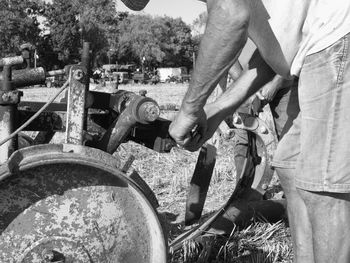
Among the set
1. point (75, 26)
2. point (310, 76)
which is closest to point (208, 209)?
point (310, 76)

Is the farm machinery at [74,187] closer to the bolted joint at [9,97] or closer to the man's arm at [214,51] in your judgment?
the bolted joint at [9,97]

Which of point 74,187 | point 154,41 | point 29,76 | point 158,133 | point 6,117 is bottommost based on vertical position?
point 154,41

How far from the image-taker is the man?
6.42 ft

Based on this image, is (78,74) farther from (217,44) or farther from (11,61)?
(217,44)

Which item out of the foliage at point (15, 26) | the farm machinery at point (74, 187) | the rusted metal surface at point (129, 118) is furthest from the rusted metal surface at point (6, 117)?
the foliage at point (15, 26)

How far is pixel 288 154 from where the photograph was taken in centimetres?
265

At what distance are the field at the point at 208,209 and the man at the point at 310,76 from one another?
2.45 feet

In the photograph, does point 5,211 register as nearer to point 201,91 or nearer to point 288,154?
point 201,91

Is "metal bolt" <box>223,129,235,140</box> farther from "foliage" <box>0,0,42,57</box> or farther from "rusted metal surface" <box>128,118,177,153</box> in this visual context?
"foliage" <box>0,0,42,57</box>

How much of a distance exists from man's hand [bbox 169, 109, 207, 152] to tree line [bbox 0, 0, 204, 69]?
154 ft

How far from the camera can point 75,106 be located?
2342mm

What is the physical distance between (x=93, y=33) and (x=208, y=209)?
64962 mm

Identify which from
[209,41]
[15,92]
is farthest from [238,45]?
[15,92]

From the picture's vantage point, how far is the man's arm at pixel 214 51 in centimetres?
189
